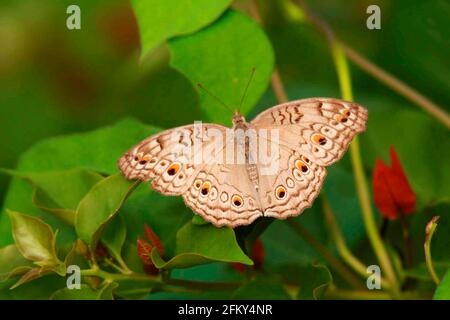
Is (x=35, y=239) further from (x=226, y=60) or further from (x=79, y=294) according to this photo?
(x=226, y=60)

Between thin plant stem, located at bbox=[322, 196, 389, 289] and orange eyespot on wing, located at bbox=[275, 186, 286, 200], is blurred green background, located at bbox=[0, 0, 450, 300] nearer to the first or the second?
thin plant stem, located at bbox=[322, 196, 389, 289]

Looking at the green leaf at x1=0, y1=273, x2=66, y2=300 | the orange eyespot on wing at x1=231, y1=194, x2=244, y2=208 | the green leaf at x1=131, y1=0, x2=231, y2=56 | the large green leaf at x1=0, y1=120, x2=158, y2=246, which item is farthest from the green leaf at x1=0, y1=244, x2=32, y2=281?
the green leaf at x1=131, y1=0, x2=231, y2=56

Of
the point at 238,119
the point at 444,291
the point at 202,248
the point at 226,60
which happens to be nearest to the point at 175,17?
the point at 226,60

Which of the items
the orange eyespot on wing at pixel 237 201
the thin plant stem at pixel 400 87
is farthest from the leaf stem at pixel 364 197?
the orange eyespot on wing at pixel 237 201

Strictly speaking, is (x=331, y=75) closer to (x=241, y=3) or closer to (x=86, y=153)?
(x=241, y=3)

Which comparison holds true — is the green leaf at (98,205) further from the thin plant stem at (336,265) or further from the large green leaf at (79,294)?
the thin plant stem at (336,265)

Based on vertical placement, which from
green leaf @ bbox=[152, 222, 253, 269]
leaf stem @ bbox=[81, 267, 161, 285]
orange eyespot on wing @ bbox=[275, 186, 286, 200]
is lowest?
leaf stem @ bbox=[81, 267, 161, 285]

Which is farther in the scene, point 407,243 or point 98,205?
point 407,243
